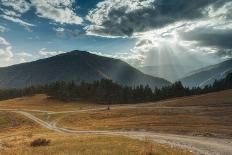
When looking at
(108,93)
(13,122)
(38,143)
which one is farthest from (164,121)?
(108,93)

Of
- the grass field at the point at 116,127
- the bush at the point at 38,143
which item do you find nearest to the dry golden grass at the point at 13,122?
the grass field at the point at 116,127

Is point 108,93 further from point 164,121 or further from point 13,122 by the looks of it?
point 164,121

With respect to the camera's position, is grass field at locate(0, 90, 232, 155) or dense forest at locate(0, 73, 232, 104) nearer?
grass field at locate(0, 90, 232, 155)

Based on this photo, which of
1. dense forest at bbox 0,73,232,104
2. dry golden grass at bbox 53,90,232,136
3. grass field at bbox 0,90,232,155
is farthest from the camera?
dense forest at bbox 0,73,232,104

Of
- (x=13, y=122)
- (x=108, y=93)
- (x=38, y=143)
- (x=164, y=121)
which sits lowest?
(x=13, y=122)

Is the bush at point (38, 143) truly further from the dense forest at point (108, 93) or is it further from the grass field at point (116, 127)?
the dense forest at point (108, 93)

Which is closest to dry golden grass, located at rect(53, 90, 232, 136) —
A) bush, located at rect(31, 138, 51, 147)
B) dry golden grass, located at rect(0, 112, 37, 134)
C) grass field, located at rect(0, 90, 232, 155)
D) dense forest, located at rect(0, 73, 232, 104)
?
grass field, located at rect(0, 90, 232, 155)

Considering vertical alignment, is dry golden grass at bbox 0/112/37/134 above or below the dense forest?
below

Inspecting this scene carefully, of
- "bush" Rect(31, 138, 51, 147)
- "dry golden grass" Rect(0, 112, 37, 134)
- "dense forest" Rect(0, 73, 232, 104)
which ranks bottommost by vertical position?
A: "dry golden grass" Rect(0, 112, 37, 134)

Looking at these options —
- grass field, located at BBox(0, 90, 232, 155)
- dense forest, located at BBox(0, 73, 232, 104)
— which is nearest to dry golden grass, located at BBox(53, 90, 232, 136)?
grass field, located at BBox(0, 90, 232, 155)

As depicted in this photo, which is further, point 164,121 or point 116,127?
point 164,121

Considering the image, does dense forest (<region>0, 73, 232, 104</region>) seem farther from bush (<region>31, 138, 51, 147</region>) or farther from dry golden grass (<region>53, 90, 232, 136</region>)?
bush (<region>31, 138, 51, 147</region>)

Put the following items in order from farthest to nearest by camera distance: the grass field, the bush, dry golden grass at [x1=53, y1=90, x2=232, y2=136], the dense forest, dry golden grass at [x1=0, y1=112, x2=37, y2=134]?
the dense forest → dry golden grass at [x1=0, y1=112, x2=37, y2=134] → dry golden grass at [x1=53, y1=90, x2=232, y2=136] → the bush → the grass field

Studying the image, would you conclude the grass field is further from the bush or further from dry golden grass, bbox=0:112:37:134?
the bush
